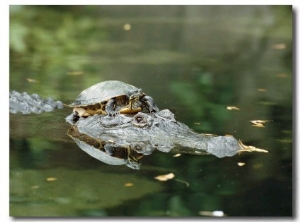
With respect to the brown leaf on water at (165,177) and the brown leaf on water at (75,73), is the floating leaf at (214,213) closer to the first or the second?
the brown leaf on water at (165,177)

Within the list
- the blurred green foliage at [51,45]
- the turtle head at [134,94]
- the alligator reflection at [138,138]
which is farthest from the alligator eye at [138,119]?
the blurred green foliage at [51,45]

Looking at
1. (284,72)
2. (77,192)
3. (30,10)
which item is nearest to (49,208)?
(77,192)

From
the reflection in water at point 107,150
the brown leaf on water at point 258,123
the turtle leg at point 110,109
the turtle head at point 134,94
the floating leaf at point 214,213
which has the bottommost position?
the floating leaf at point 214,213

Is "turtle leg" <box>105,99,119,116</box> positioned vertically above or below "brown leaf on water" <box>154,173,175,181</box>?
above

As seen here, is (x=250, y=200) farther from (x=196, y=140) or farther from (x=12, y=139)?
(x=12, y=139)

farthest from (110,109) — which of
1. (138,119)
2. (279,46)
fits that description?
(279,46)

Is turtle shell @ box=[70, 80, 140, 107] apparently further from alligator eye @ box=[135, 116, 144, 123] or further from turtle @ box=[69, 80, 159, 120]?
alligator eye @ box=[135, 116, 144, 123]

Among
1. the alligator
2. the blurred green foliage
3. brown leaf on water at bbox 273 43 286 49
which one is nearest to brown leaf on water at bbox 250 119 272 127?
the alligator

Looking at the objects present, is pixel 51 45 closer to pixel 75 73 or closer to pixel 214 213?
pixel 75 73
